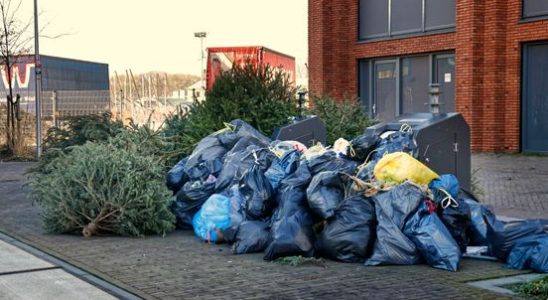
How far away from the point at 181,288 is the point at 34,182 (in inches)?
177

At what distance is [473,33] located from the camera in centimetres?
Result: 1894

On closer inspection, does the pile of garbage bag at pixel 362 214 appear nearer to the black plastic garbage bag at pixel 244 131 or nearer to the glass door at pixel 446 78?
the black plastic garbage bag at pixel 244 131

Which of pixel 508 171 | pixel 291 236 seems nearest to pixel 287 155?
pixel 291 236

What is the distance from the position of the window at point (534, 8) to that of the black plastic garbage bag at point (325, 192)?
39.8 ft

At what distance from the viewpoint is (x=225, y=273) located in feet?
22.8

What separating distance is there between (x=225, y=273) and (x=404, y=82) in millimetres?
16089

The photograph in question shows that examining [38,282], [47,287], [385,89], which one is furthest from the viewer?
[385,89]

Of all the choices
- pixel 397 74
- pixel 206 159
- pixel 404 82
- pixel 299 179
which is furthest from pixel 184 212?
pixel 397 74

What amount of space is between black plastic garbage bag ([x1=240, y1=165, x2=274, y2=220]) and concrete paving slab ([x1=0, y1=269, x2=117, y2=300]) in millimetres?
2223

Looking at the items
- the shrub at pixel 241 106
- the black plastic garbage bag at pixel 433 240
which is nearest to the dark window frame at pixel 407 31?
the shrub at pixel 241 106

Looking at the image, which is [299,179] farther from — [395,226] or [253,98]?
[253,98]

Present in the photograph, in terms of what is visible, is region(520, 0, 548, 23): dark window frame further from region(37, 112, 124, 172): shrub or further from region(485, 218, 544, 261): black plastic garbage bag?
region(485, 218, 544, 261): black plastic garbage bag

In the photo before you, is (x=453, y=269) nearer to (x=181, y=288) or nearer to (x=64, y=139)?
(x=181, y=288)

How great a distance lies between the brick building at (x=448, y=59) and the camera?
1839cm
